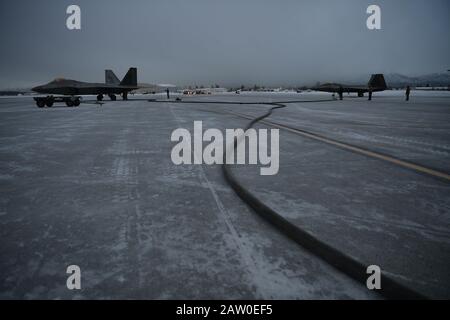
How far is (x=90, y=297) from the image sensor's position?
191 centimetres

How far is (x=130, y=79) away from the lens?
40.3 metres

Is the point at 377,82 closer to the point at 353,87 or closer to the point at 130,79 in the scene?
the point at 353,87

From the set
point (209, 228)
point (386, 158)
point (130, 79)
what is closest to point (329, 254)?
point (209, 228)

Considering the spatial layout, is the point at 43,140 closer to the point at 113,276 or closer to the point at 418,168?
the point at 113,276

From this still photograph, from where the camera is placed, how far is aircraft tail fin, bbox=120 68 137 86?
131 feet

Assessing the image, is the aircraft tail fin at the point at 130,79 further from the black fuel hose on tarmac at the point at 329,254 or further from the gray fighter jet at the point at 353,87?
the black fuel hose on tarmac at the point at 329,254

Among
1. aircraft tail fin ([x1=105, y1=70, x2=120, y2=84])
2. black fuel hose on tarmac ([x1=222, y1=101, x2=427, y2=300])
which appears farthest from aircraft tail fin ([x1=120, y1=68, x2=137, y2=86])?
black fuel hose on tarmac ([x1=222, y1=101, x2=427, y2=300])

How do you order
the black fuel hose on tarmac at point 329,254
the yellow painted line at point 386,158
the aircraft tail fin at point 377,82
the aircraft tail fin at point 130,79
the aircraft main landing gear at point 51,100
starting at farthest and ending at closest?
the aircraft tail fin at point 377,82 → the aircraft tail fin at point 130,79 → the aircraft main landing gear at point 51,100 → the yellow painted line at point 386,158 → the black fuel hose on tarmac at point 329,254

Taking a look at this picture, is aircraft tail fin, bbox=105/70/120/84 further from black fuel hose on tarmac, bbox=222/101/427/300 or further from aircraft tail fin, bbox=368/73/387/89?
black fuel hose on tarmac, bbox=222/101/427/300

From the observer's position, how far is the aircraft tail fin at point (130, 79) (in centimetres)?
4003

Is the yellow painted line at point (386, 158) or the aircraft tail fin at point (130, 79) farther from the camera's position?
the aircraft tail fin at point (130, 79)

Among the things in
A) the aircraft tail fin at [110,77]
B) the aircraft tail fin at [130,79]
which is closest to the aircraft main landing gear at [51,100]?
the aircraft tail fin at [130,79]
